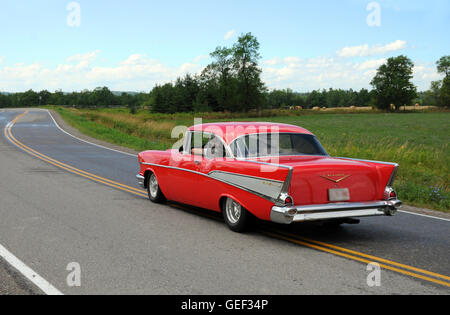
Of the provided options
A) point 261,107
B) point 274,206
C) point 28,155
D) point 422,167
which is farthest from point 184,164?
point 261,107

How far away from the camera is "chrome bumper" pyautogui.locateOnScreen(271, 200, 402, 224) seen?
5.71m

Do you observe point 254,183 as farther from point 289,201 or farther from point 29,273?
point 29,273

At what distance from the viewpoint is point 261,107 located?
95.5 meters

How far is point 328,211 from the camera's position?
19.3ft

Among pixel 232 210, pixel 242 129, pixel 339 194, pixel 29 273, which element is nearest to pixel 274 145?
pixel 242 129

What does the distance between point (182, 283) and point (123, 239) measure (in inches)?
79.3

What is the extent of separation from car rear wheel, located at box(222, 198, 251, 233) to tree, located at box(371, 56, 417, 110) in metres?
104

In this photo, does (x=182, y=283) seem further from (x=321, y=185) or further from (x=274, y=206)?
(x=321, y=185)

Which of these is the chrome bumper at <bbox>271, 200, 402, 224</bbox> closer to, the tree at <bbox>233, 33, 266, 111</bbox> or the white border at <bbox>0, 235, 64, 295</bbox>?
the white border at <bbox>0, 235, 64, 295</bbox>

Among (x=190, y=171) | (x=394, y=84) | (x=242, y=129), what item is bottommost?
(x=190, y=171)

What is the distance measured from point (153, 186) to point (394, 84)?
107105 mm

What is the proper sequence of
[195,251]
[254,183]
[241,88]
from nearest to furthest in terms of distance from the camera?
[195,251] → [254,183] → [241,88]

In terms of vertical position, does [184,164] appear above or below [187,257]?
above
